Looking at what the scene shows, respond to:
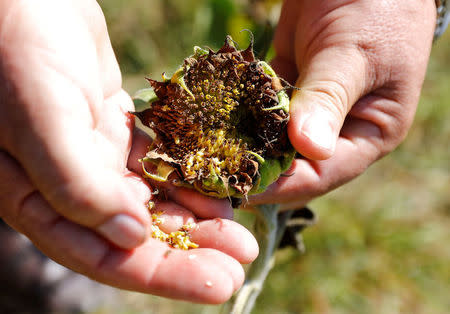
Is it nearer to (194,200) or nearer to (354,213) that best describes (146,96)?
(194,200)

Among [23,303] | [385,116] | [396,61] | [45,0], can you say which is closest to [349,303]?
[385,116]

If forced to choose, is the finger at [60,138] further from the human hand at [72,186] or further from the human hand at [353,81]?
the human hand at [353,81]

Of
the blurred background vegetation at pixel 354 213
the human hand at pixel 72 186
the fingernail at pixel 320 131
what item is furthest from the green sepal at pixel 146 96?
the blurred background vegetation at pixel 354 213

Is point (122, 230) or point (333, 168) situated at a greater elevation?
point (122, 230)

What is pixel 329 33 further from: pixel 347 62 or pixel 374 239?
pixel 374 239

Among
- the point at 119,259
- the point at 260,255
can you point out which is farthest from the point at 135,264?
the point at 260,255

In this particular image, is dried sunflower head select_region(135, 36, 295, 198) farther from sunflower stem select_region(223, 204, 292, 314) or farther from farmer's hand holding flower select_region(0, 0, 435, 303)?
sunflower stem select_region(223, 204, 292, 314)

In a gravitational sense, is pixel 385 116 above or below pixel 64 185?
below
